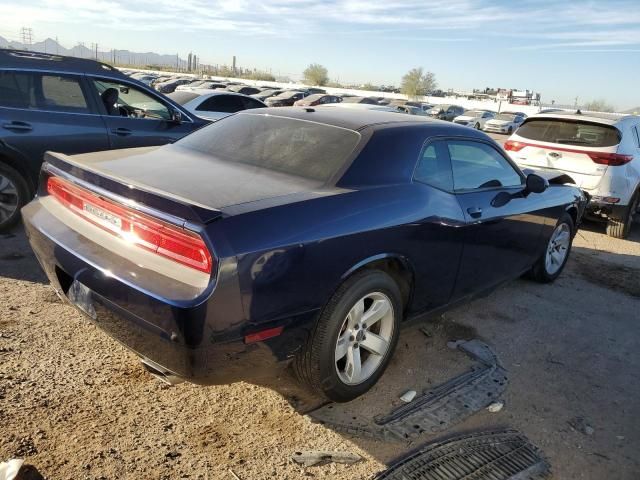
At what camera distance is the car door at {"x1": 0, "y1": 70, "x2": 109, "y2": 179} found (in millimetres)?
5062

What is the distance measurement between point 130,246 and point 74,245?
38 cm

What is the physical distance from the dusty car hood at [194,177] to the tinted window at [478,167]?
1.29 metres

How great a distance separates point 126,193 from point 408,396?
1.96 metres

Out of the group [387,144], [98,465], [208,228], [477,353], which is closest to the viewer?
[208,228]

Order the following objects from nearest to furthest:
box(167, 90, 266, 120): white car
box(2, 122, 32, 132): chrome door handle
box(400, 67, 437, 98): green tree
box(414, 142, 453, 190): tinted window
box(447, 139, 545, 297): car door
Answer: box(414, 142, 453, 190): tinted window
box(447, 139, 545, 297): car door
box(2, 122, 32, 132): chrome door handle
box(167, 90, 266, 120): white car
box(400, 67, 437, 98): green tree

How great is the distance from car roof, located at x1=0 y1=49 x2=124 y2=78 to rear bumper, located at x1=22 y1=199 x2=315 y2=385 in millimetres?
3495

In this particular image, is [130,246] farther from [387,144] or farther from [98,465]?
[387,144]

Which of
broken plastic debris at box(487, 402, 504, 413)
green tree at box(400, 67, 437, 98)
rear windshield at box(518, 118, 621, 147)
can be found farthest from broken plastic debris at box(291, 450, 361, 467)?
green tree at box(400, 67, 437, 98)

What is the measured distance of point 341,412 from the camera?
9.55ft

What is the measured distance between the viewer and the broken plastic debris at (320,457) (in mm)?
2477

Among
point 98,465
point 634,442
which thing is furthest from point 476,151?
point 98,465

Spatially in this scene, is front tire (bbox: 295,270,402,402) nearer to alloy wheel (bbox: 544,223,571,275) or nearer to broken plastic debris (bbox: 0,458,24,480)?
broken plastic debris (bbox: 0,458,24,480)

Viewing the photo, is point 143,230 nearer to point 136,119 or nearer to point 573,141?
point 136,119

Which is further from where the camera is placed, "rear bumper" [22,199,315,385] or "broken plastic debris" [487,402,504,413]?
"broken plastic debris" [487,402,504,413]
